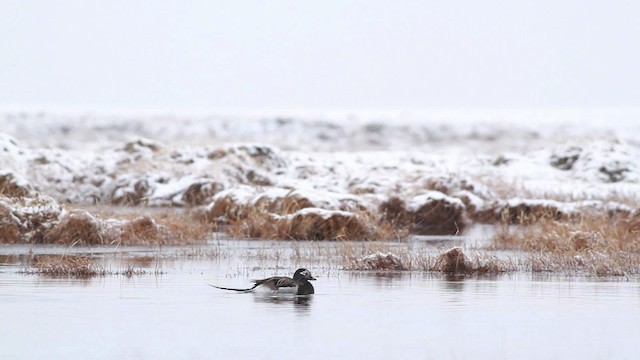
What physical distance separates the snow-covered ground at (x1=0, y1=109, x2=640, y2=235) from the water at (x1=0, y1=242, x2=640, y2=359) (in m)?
11.3

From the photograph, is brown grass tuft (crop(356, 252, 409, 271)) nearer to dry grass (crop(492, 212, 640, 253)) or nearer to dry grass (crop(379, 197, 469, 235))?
dry grass (crop(492, 212, 640, 253))

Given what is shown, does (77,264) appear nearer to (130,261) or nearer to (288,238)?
(130,261)

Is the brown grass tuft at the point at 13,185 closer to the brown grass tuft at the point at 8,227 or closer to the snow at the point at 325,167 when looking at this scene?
the snow at the point at 325,167

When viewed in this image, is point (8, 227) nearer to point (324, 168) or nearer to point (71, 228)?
point (71, 228)

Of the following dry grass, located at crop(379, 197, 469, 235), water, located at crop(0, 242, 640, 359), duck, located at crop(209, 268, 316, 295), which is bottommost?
water, located at crop(0, 242, 640, 359)

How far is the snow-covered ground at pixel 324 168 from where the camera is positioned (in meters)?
31.3

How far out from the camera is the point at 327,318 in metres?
12.3

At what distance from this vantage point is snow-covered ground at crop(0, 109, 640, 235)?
3133 cm

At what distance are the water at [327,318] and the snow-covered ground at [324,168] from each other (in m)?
11.3

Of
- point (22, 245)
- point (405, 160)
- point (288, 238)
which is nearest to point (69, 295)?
point (22, 245)

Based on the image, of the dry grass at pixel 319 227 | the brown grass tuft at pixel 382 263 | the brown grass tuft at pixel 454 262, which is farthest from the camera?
the dry grass at pixel 319 227

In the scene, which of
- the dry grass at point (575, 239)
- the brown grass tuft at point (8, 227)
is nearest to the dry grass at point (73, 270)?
the brown grass tuft at point (8, 227)

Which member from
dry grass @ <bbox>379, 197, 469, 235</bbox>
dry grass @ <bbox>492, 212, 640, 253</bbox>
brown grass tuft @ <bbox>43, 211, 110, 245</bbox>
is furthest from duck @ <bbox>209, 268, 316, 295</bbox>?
dry grass @ <bbox>379, 197, 469, 235</bbox>

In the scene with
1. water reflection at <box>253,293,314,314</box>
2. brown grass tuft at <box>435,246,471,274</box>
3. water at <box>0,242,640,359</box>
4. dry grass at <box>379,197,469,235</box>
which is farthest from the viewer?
dry grass at <box>379,197,469,235</box>
